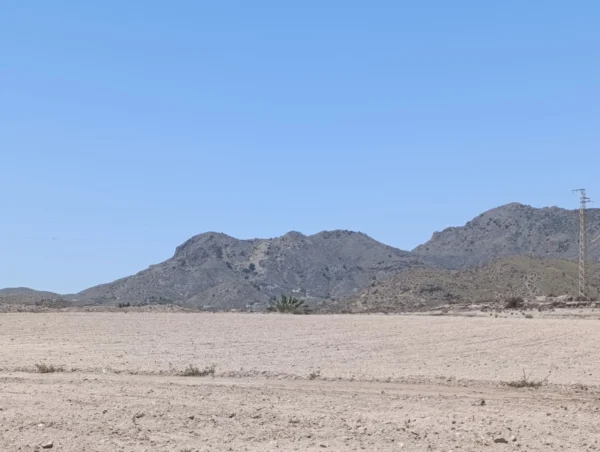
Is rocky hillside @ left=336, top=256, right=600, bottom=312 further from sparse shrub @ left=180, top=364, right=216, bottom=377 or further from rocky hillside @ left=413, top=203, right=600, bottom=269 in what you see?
sparse shrub @ left=180, top=364, right=216, bottom=377

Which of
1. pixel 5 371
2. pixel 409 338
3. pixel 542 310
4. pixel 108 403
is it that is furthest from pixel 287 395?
pixel 542 310

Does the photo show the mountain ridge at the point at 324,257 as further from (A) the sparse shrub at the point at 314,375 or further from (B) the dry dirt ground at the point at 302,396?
(A) the sparse shrub at the point at 314,375

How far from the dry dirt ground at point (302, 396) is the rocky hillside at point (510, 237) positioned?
12356 cm

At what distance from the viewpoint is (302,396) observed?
16.0 meters

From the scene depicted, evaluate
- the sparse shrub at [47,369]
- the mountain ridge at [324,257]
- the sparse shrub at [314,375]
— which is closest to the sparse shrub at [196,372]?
the sparse shrub at [314,375]

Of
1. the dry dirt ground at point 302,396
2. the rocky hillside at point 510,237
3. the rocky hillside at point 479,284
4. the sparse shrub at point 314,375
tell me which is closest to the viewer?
the dry dirt ground at point 302,396

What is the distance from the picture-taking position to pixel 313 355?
2595 cm

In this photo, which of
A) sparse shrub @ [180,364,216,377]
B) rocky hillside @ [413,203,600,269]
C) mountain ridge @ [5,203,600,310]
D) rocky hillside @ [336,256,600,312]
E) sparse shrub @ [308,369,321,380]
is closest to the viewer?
sparse shrub @ [308,369,321,380]

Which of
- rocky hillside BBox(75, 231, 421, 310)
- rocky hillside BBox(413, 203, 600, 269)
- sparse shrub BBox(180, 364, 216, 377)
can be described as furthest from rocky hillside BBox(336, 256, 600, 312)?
sparse shrub BBox(180, 364, 216, 377)

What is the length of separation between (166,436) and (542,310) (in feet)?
177

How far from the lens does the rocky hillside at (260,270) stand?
481 ft

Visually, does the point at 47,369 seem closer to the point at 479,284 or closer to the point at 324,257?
the point at 479,284

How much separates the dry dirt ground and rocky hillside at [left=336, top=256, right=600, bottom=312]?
63.5m

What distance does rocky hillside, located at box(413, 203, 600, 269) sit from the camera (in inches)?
6043
